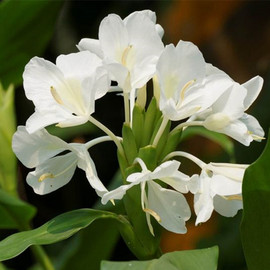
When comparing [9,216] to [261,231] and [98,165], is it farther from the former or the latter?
[98,165]

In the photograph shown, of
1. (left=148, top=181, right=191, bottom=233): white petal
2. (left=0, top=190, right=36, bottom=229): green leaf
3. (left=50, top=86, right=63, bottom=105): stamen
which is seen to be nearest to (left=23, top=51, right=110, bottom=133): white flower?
(left=50, top=86, right=63, bottom=105): stamen

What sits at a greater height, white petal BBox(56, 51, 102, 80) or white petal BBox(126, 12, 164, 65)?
white petal BBox(126, 12, 164, 65)

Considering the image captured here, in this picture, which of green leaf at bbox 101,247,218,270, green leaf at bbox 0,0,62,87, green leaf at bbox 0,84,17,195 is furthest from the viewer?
green leaf at bbox 0,0,62,87

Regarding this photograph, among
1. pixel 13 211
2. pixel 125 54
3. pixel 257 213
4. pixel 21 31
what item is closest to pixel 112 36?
pixel 125 54

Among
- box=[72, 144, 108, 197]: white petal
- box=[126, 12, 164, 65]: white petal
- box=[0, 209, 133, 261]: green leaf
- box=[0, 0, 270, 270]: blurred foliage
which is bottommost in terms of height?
box=[0, 0, 270, 270]: blurred foliage

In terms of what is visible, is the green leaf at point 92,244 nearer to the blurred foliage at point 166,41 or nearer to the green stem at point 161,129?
the blurred foliage at point 166,41

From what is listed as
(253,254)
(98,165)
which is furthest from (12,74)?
(98,165)

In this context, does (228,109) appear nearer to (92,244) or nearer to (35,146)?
(35,146)

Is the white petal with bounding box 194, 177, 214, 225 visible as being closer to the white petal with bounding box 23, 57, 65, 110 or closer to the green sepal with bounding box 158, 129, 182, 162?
the green sepal with bounding box 158, 129, 182, 162
